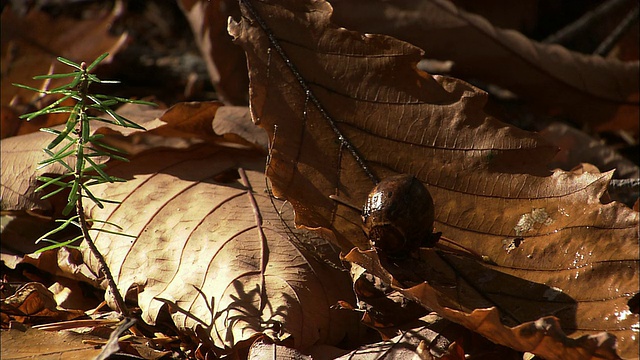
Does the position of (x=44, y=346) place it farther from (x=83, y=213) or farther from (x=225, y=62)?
(x=225, y=62)

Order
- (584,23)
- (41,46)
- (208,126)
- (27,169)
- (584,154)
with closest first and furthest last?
(27,169) < (208,126) < (584,154) < (584,23) < (41,46)

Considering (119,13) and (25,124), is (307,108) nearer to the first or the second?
(25,124)

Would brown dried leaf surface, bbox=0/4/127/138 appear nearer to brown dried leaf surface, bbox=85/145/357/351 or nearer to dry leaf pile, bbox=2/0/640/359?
dry leaf pile, bbox=2/0/640/359

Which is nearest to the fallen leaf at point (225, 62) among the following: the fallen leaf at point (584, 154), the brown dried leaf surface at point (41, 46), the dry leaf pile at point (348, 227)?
the brown dried leaf surface at point (41, 46)


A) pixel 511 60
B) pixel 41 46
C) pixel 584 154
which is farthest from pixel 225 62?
pixel 584 154

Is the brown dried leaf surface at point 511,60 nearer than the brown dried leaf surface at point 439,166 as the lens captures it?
No

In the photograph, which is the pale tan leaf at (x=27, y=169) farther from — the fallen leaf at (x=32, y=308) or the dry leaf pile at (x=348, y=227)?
the fallen leaf at (x=32, y=308)

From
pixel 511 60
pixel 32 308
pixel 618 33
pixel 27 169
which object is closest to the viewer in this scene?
pixel 32 308
